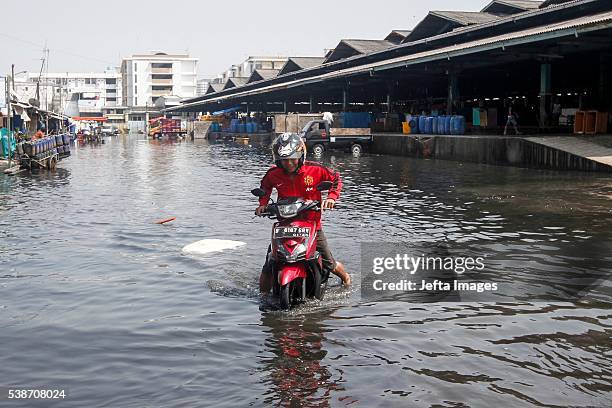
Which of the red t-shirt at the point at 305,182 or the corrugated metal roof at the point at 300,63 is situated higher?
the corrugated metal roof at the point at 300,63

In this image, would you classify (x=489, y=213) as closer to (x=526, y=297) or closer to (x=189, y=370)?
(x=526, y=297)

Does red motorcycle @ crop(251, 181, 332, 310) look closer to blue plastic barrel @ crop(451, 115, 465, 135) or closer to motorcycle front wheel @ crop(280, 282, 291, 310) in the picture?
motorcycle front wheel @ crop(280, 282, 291, 310)

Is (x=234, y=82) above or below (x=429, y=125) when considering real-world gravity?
above

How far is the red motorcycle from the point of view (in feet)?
21.7

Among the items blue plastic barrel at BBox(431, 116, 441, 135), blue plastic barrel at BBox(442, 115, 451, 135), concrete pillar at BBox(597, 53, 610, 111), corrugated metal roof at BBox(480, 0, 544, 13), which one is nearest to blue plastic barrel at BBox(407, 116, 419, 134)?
blue plastic barrel at BBox(431, 116, 441, 135)

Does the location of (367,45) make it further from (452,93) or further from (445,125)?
(445,125)

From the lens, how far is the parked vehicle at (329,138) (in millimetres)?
35844

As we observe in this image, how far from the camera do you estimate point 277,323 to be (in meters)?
6.42

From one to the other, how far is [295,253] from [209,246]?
3844 millimetres

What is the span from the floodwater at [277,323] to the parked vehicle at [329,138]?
22416 millimetres

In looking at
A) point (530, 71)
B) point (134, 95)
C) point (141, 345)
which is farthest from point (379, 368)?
point (134, 95)

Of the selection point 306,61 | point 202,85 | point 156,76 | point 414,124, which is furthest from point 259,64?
point 414,124

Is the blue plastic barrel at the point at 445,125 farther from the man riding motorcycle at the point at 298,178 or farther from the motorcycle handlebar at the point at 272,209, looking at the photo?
the motorcycle handlebar at the point at 272,209

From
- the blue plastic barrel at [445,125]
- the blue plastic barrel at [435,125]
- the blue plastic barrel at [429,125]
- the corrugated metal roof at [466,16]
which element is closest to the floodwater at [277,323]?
the blue plastic barrel at [445,125]
